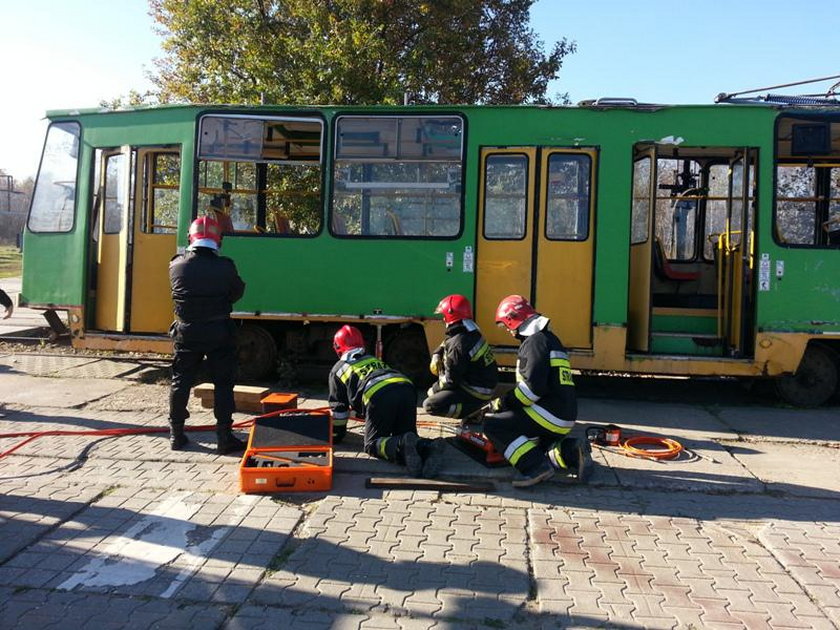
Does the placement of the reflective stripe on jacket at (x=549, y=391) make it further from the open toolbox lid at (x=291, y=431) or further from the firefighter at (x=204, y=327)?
the firefighter at (x=204, y=327)

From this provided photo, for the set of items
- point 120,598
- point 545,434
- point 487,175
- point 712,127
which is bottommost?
point 120,598

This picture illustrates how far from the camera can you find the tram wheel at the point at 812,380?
25.1ft

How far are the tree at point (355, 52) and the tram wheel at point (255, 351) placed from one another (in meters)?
5.23

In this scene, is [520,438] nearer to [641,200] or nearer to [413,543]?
[413,543]

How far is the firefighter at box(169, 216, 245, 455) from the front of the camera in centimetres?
565

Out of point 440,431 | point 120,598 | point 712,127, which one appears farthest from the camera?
point 712,127

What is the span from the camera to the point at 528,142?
747 centimetres

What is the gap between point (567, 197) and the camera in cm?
751

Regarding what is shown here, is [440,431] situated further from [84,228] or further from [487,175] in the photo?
[84,228]

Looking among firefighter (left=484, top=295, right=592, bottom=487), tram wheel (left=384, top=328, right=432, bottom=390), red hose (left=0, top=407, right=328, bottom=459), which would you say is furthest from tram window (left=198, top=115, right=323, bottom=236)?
firefighter (left=484, top=295, right=592, bottom=487)

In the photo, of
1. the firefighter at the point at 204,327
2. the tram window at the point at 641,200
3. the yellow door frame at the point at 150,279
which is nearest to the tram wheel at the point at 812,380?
the tram window at the point at 641,200

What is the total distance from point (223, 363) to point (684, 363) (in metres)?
4.82

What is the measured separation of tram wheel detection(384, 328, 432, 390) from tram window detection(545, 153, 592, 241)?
6.44 feet

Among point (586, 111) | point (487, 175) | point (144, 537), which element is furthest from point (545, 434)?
point (586, 111)
